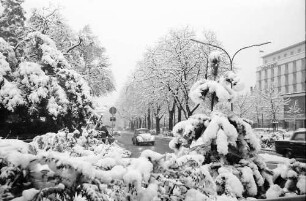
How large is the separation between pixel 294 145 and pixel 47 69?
342 inches

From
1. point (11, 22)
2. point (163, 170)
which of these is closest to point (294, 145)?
point (163, 170)

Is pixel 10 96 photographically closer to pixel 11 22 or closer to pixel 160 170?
pixel 11 22

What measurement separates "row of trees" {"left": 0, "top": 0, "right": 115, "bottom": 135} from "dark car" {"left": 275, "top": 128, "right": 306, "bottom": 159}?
6.16 m

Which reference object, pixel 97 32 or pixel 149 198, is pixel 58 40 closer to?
pixel 97 32

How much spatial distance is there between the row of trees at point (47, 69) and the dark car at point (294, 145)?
6.16m

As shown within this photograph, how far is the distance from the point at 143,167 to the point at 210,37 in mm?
10634

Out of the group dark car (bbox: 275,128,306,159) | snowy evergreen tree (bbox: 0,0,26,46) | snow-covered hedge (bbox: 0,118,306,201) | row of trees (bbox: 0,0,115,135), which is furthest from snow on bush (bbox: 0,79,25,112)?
dark car (bbox: 275,128,306,159)

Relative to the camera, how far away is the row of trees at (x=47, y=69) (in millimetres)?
3217

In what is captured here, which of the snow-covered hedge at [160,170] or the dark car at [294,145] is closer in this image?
the snow-covered hedge at [160,170]

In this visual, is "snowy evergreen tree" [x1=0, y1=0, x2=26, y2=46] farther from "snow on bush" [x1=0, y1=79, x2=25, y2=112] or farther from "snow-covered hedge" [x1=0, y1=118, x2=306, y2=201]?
"snow-covered hedge" [x1=0, y1=118, x2=306, y2=201]

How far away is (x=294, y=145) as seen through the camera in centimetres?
980

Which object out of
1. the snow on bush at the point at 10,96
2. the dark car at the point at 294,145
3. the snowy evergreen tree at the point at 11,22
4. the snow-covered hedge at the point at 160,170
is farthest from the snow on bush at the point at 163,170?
the dark car at the point at 294,145

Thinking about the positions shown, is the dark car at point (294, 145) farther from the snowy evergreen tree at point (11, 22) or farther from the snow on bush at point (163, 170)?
the snowy evergreen tree at point (11, 22)

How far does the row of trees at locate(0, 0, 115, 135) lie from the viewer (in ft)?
10.6
